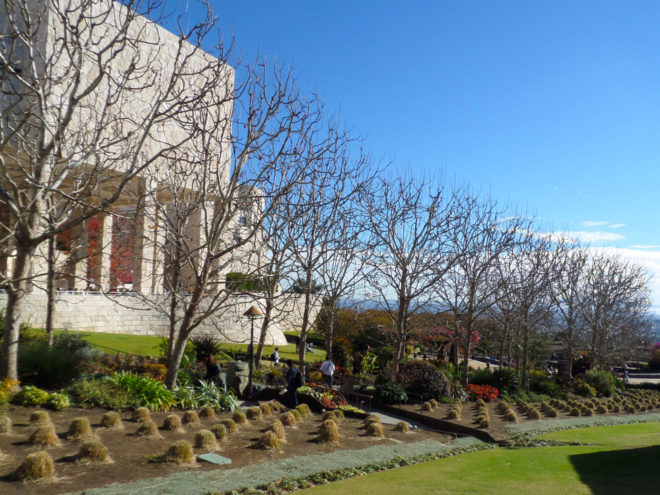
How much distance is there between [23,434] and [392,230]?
47.3ft

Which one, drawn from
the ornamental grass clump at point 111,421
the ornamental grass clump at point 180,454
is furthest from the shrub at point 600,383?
the ornamental grass clump at point 111,421

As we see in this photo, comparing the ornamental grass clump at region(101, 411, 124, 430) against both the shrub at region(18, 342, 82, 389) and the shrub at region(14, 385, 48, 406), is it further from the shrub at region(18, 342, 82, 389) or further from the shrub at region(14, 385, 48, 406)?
the shrub at region(18, 342, 82, 389)

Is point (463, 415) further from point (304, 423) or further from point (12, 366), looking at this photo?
point (12, 366)

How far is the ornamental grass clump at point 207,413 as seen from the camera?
11.9m

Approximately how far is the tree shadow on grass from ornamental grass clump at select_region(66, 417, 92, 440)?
8362mm

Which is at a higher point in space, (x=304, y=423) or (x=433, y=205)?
(x=433, y=205)

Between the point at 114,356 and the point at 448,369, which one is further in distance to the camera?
the point at 448,369

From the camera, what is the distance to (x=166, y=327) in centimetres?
2841

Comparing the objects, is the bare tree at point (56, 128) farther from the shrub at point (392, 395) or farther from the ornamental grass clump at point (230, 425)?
the shrub at point (392, 395)

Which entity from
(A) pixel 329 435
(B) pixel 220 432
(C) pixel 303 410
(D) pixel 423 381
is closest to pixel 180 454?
(B) pixel 220 432

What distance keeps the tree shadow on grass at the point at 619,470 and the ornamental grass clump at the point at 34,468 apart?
802 centimetres

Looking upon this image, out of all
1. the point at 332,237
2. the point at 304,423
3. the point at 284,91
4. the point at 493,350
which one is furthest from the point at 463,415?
the point at 493,350

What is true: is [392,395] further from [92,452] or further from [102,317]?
[102,317]

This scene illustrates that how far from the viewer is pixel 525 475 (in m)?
9.55
